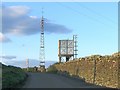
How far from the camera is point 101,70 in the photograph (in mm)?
34656

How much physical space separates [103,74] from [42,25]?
190 ft

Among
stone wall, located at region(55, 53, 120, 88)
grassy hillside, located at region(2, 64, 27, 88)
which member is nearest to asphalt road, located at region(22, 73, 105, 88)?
grassy hillside, located at region(2, 64, 27, 88)

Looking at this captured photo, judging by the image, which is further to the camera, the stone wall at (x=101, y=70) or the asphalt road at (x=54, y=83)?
the asphalt road at (x=54, y=83)

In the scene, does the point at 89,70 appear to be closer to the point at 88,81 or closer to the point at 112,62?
the point at 88,81

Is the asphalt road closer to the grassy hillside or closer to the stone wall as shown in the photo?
the grassy hillside

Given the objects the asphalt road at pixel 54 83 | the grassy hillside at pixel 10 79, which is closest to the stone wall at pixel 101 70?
the asphalt road at pixel 54 83

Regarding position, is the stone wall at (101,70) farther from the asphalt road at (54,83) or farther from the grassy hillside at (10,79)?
the grassy hillside at (10,79)

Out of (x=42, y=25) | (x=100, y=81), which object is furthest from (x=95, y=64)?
(x=42, y=25)

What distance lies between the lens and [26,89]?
2838 centimetres

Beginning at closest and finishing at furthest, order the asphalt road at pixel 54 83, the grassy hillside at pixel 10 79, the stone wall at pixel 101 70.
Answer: the grassy hillside at pixel 10 79
the stone wall at pixel 101 70
the asphalt road at pixel 54 83

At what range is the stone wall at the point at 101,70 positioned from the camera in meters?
30.3

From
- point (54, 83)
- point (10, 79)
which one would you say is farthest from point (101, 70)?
point (10, 79)

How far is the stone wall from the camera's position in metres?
30.3

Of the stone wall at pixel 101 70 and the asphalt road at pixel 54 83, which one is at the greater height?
the stone wall at pixel 101 70
